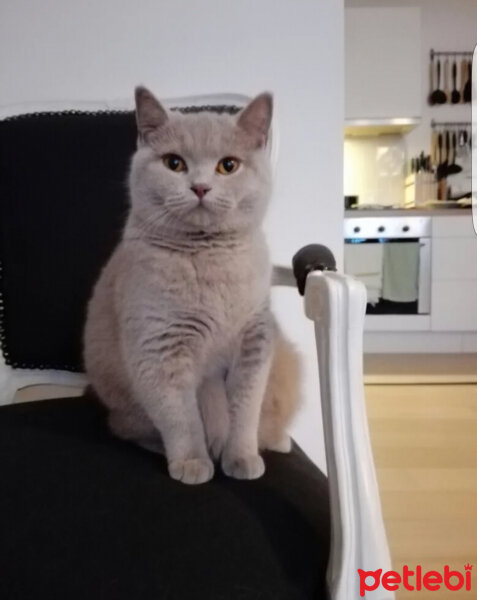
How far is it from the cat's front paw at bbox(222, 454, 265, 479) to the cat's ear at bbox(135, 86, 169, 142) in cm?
47

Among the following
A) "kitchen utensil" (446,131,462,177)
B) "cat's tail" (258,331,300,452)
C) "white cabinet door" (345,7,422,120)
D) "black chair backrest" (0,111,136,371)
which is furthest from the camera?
"kitchen utensil" (446,131,462,177)

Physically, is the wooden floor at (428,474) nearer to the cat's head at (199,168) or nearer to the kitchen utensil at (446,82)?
the cat's head at (199,168)

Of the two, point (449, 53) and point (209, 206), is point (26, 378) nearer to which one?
point (209, 206)

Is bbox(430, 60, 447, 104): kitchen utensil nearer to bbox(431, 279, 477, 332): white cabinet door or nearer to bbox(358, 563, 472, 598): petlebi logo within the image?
bbox(431, 279, 477, 332): white cabinet door

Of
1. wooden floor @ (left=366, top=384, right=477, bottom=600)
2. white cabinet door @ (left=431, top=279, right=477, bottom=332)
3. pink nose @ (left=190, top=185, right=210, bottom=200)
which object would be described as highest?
pink nose @ (left=190, top=185, right=210, bottom=200)

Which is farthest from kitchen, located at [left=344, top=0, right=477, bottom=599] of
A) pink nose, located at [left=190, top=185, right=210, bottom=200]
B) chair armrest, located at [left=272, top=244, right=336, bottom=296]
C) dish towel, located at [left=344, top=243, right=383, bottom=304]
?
pink nose, located at [left=190, top=185, right=210, bottom=200]

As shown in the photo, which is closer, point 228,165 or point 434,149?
point 228,165

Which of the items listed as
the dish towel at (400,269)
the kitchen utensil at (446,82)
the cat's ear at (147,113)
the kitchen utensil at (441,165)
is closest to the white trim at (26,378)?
the cat's ear at (147,113)

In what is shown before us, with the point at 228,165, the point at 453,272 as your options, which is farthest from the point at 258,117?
the point at 453,272

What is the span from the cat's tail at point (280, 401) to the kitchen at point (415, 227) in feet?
3.06

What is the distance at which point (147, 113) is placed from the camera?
0.75 m

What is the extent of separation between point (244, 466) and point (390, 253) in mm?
2627

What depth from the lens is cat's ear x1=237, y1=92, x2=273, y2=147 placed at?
0.75 m

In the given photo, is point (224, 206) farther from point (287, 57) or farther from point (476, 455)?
point (476, 455)
